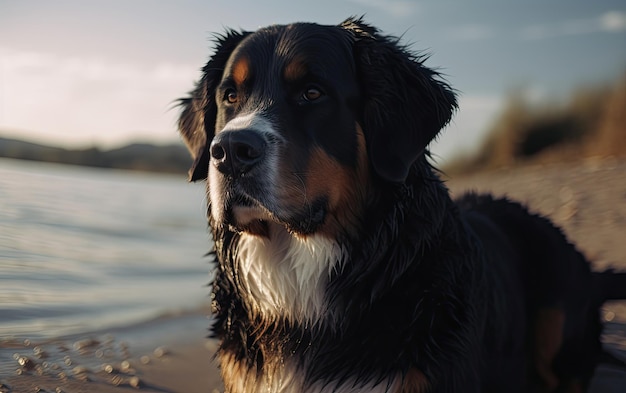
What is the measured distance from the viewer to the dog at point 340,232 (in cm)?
292

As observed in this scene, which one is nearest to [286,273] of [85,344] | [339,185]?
[339,185]

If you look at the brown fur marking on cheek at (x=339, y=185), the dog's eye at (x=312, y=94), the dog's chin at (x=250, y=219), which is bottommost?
the dog's chin at (x=250, y=219)

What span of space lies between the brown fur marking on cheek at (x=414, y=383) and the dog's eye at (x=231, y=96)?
1.61 metres

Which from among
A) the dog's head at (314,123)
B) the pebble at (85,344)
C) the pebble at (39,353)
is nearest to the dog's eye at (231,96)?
the dog's head at (314,123)

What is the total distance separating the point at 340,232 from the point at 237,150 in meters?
0.72

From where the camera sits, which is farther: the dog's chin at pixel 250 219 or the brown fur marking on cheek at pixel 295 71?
the brown fur marking on cheek at pixel 295 71

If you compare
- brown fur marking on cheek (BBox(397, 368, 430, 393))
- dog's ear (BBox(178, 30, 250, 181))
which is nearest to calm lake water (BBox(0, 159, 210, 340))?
dog's ear (BBox(178, 30, 250, 181))

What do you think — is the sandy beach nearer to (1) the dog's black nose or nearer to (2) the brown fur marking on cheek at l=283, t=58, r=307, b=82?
(2) the brown fur marking on cheek at l=283, t=58, r=307, b=82

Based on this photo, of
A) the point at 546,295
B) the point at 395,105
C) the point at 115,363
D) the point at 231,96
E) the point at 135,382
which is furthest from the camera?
the point at 115,363

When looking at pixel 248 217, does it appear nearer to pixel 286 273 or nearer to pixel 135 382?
pixel 286 273

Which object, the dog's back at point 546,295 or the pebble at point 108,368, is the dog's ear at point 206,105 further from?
the dog's back at point 546,295

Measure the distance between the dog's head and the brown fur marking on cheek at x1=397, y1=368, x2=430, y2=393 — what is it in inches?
30.0

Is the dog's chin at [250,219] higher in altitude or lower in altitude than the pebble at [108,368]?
higher

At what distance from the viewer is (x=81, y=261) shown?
6.93 meters
